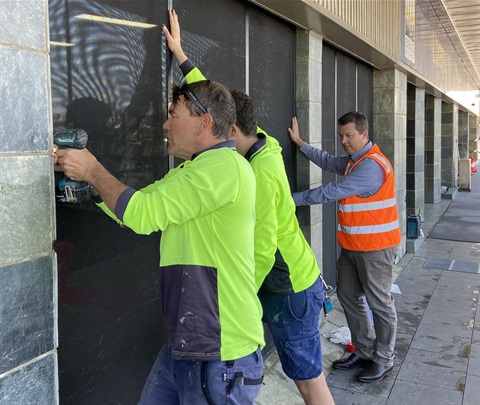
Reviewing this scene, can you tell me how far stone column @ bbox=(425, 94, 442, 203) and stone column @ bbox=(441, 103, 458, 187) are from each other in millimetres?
3507

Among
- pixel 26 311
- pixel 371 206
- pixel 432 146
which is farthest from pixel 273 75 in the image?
pixel 432 146

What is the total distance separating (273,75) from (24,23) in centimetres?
317

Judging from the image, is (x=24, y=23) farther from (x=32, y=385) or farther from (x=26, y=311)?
(x=32, y=385)

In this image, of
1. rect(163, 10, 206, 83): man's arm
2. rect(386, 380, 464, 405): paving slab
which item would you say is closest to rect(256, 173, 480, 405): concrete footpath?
rect(386, 380, 464, 405): paving slab

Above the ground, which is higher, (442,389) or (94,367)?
(94,367)

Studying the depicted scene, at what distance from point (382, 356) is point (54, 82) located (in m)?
3.52

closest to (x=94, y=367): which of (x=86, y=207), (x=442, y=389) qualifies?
(x=86, y=207)

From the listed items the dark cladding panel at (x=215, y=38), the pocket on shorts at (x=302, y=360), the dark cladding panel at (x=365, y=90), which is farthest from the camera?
the dark cladding panel at (x=365, y=90)

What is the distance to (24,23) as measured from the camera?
2082 millimetres

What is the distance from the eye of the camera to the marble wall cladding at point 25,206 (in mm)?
2053

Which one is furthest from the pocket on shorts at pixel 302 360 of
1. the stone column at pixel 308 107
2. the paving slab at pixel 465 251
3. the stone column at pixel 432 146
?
the stone column at pixel 432 146

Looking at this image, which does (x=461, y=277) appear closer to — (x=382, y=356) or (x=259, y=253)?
(x=382, y=356)

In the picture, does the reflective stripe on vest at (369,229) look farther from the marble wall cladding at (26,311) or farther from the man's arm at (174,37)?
the marble wall cladding at (26,311)

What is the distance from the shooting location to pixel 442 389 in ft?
14.4
